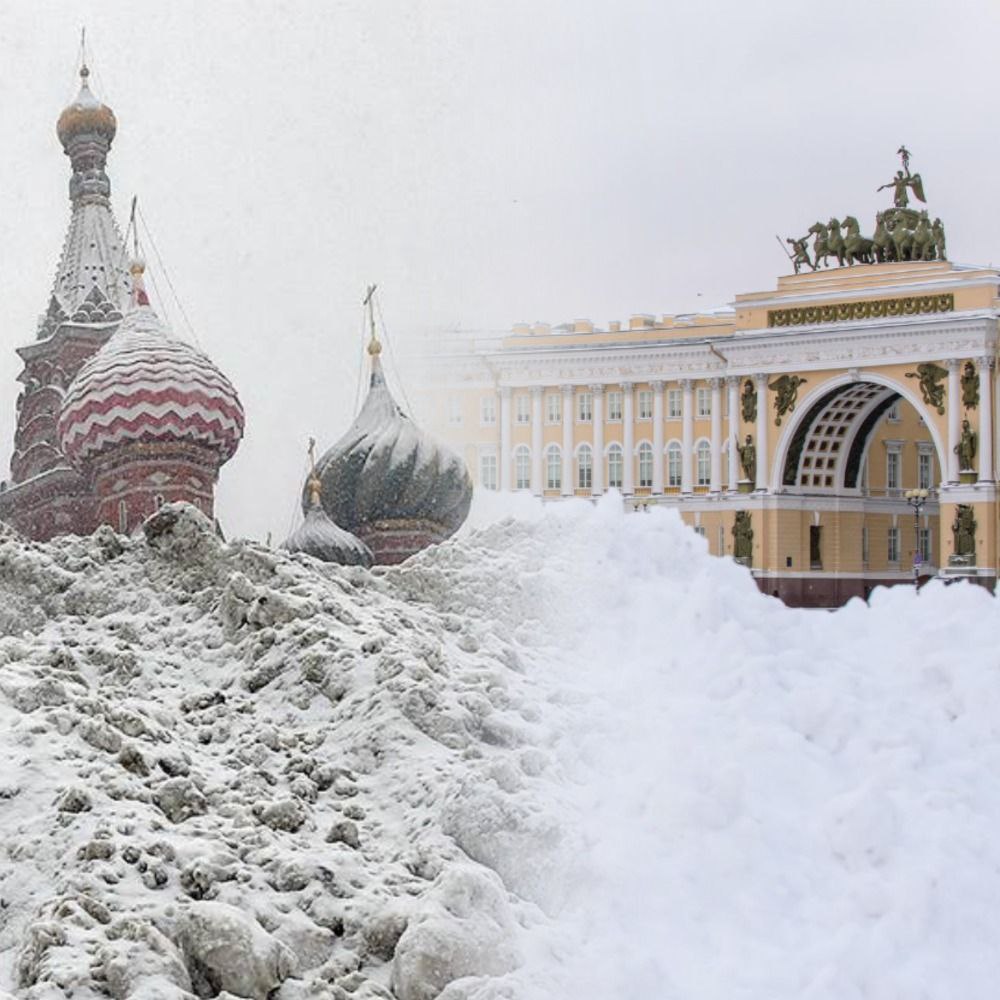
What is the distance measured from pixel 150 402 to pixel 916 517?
62.6ft

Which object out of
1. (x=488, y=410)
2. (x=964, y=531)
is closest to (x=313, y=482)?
(x=488, y=410)

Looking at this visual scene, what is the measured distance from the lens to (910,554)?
1077 inches

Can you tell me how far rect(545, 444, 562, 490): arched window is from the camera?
26.2 meters

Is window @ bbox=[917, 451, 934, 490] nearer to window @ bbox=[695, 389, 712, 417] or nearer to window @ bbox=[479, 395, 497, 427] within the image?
window @ bbox=[695, 389, 712, 417]

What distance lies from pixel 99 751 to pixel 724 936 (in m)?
1.74

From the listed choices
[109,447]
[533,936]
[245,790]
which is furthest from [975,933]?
[109,447]

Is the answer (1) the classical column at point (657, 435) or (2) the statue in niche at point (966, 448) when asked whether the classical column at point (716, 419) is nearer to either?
(1) the classical column at point (657, 435)

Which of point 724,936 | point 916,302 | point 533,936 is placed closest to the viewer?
point 533,936

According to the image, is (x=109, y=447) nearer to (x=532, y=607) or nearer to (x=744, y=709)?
(x=532, y=607)

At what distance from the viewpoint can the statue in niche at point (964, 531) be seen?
79.6 ft

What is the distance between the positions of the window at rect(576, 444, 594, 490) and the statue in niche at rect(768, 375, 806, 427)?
2.75 meters

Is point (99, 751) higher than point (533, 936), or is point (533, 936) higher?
point (99, 751)

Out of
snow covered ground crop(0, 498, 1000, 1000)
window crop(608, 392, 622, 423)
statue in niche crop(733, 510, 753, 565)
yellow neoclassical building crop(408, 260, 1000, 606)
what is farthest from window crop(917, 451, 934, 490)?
snow covered ground crop(0, 498, 1000, 1000)

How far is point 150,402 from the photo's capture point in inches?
353
